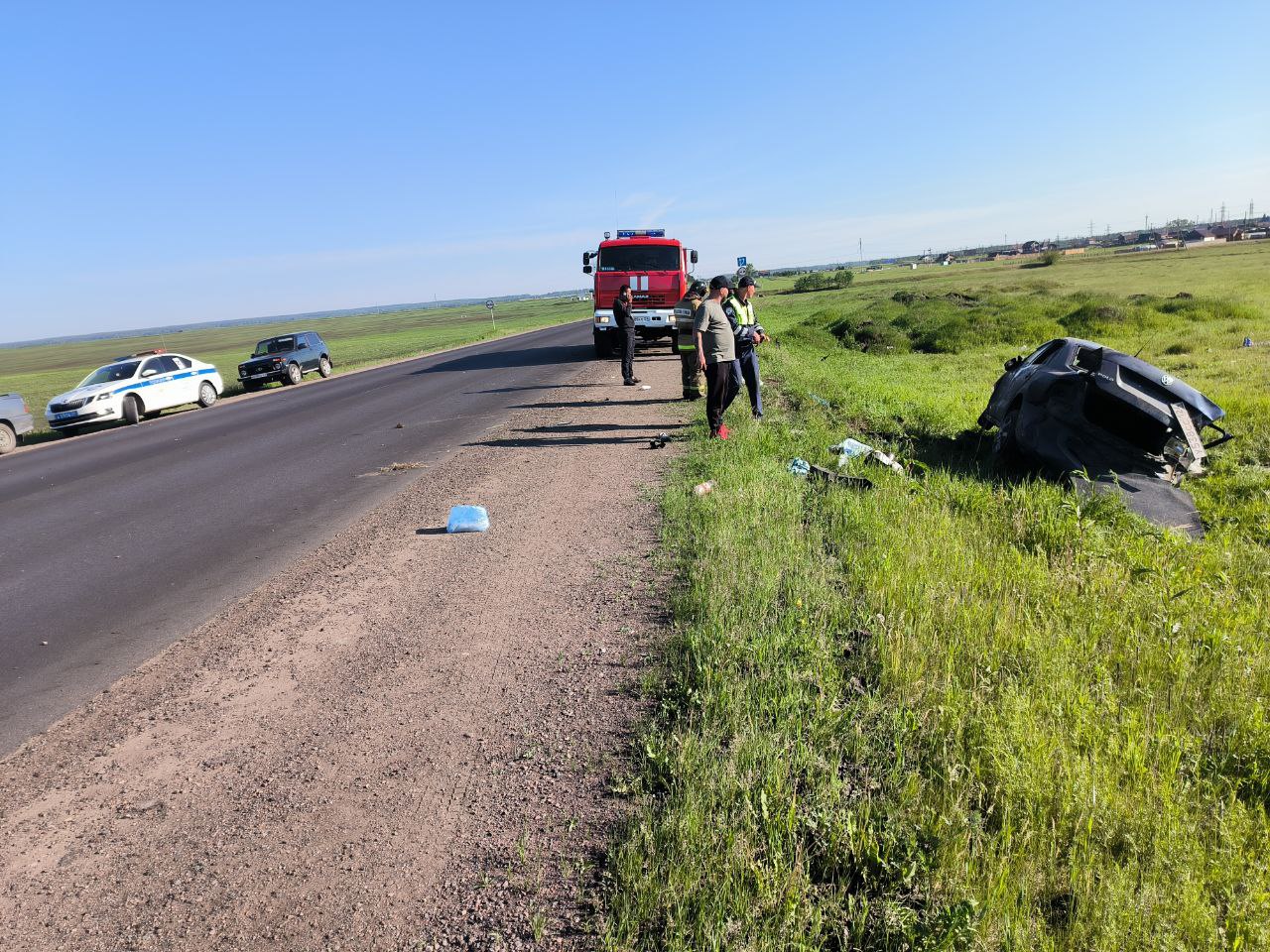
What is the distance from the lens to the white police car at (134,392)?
60.2 ft

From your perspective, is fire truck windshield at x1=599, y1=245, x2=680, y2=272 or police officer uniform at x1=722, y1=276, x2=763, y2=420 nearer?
police officer uniform at x1=722, y1=276, x2=763, y2=420

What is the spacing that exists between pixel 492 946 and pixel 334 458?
1028 centimetres

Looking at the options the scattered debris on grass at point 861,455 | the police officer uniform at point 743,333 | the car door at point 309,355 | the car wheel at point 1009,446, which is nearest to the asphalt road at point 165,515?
the police officer uniform at point 743,333

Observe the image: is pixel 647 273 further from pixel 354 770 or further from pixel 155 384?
pixel 354 770

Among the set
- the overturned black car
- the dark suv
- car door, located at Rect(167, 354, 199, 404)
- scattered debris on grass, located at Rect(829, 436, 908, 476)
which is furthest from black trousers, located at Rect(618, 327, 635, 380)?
the dark suv

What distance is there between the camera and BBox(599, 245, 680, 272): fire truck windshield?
20.7 m

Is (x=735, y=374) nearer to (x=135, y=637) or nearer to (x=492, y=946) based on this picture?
(x=135, y=637)

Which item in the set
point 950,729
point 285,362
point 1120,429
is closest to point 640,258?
point 1120,429

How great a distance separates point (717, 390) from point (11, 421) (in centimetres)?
1632

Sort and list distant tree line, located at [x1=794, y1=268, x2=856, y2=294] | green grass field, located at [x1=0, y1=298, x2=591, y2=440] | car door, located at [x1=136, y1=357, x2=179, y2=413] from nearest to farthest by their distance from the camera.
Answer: car door, located at [x1=136, y1=357, x2=179, y2=413] < green grass field, located at [x1=0, y1=298, x2=591, y2=440] < distant tree line, located at [x1=794, y1=268, x2=856, y2=294]

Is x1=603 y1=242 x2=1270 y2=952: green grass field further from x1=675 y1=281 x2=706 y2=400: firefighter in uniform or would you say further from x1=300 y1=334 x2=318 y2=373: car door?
x1=300 y1=334 x2=318 y2=373: car door

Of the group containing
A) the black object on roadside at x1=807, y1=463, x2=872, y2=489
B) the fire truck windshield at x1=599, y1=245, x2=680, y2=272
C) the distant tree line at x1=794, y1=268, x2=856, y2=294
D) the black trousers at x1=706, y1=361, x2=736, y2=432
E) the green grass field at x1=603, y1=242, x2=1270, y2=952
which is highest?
the distant tree line at x1=794, y1=268, x2=856, y2=294

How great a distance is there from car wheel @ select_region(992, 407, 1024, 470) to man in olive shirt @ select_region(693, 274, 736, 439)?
140 inches

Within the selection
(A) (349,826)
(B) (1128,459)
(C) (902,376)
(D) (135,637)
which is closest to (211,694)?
(D) (135,637)
